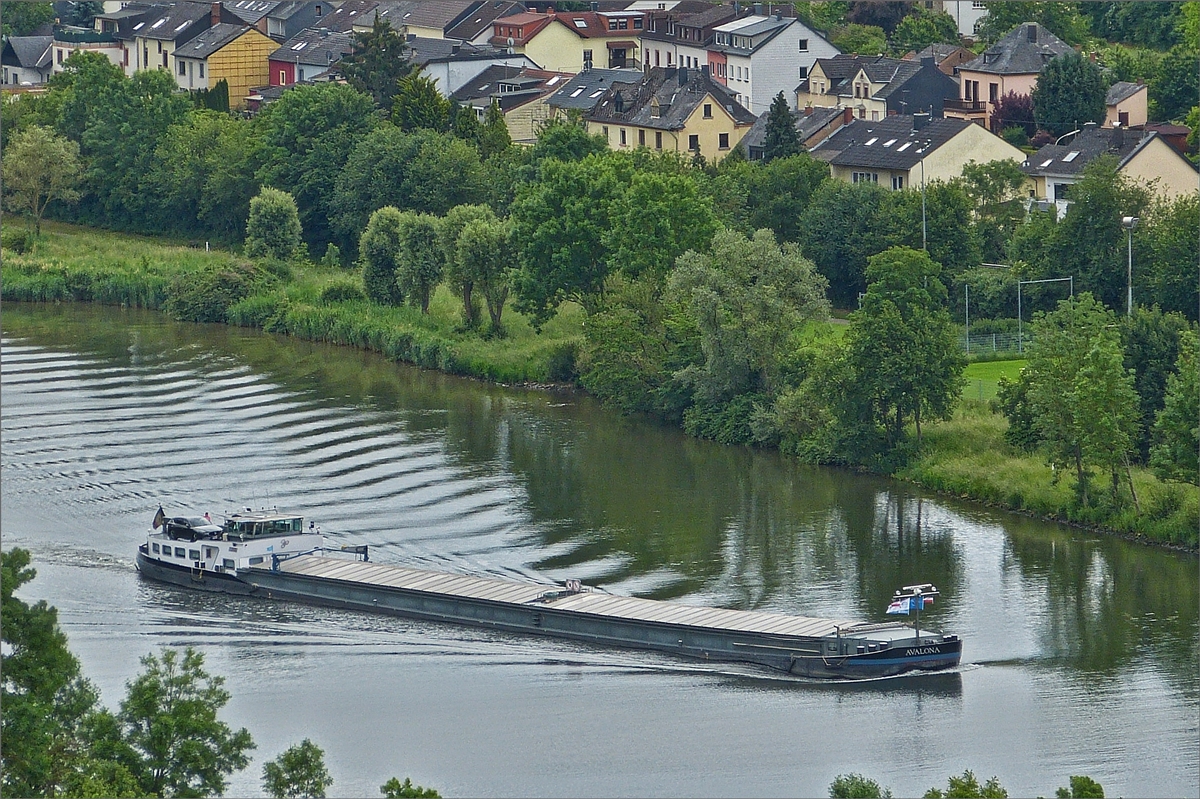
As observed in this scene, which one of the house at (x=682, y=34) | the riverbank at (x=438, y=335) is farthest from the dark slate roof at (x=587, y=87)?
the riverbank at (x=438, y=335)

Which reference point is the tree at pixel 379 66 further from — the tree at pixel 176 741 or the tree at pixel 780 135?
the tree at pixel 176 741

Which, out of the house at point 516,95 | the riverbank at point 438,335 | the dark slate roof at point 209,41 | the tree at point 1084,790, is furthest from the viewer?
the dark slate roof at point 209,41

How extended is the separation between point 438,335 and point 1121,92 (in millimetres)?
31602

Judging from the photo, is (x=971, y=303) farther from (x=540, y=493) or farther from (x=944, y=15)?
(x=944, y=15)

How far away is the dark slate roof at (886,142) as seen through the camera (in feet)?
227

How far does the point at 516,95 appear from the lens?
8438 cm

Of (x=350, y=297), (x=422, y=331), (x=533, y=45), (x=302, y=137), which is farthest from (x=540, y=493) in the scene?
(x=533, y=45)

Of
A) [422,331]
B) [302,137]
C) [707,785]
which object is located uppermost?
[302,137]

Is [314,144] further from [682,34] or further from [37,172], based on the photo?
[682,34]

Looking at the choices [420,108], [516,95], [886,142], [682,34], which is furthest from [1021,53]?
[420,108]

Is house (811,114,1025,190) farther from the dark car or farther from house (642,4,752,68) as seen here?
the dark car

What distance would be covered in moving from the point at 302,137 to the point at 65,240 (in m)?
9.47

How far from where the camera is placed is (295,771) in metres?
26.7

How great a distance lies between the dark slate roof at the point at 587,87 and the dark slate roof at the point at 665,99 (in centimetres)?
104
